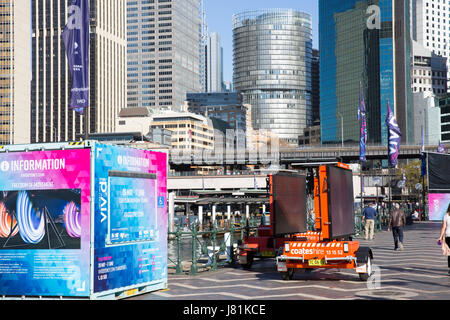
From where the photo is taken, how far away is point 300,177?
23359 mm

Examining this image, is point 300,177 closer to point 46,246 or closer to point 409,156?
point 46,246

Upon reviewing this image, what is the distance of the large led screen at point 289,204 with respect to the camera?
21109mm

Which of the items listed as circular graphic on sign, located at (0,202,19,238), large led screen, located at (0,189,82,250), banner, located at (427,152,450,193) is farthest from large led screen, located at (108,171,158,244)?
banner, located at (427,152,450,193)

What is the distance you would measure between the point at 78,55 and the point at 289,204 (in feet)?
29.1

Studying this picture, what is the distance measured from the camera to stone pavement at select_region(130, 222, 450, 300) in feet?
47.6

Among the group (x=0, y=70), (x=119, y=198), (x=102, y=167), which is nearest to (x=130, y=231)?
(x=119, y=198)

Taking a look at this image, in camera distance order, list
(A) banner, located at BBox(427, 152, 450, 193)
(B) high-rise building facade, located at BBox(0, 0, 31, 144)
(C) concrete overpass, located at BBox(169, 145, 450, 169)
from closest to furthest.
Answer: (A) banner, located at BBox(427, 152, 450, 193) → (C) concrete overpass, located at BBox(169, 145, 450, 169) → (B) high-rise building facade, located at BBox(0, 0, 31, 144)

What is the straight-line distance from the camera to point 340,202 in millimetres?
18141

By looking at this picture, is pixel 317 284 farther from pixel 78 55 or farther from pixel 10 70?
pixel 10 70

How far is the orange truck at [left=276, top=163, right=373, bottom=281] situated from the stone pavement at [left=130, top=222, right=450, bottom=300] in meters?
0.46

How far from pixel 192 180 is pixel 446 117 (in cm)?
10751

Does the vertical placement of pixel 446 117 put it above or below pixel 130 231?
above

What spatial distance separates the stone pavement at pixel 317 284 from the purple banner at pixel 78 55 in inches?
240

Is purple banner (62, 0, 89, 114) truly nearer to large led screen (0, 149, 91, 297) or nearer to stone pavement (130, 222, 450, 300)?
large led screen (0, 149, 91, 297)
